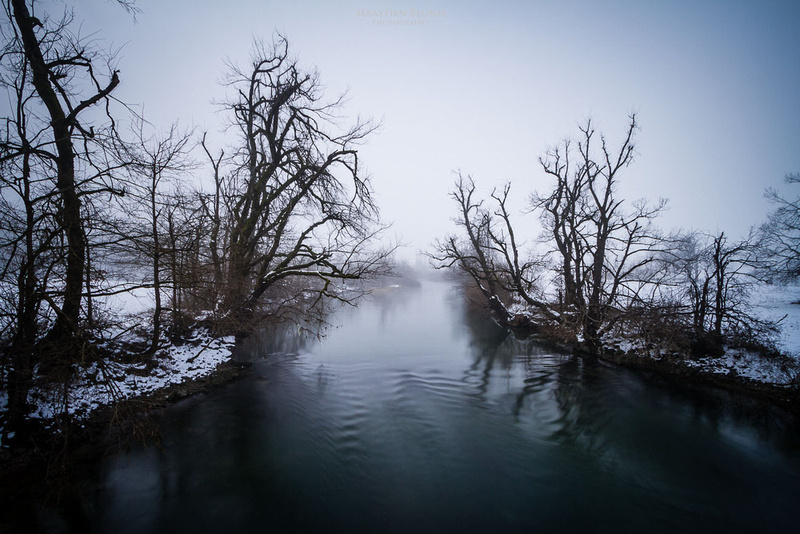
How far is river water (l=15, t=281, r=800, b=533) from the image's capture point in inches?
210

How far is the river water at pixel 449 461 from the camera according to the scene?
5332mm

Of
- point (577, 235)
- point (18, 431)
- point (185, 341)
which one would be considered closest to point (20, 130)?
point (18, 431)

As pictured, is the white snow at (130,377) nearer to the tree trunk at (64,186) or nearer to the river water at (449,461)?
the tree trunk at (64,186)

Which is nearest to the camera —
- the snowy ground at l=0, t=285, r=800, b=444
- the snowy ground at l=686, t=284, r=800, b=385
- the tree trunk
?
the tree trunk

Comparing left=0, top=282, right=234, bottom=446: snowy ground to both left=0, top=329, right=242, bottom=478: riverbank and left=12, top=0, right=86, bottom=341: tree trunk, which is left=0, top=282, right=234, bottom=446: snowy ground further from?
left=12, top=0, right=86, bottom=341: tree trunk

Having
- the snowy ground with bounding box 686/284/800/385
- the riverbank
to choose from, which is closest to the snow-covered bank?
the riverbank

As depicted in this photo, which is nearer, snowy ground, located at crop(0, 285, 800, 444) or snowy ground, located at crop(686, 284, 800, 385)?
snowy ground, located at crop(0, 285, 800, 444)

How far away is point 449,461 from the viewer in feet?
22.6

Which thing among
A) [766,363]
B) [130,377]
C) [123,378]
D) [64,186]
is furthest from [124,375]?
[766,363]

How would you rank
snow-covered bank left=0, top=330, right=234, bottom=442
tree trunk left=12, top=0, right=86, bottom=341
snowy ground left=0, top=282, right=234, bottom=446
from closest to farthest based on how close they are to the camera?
tree trunk left=12, top=0, right=86, bottom=341, snow-covered bank left=0, top=330, right=234, bottom=442, snowy ground left=0, top=282, right=234, bottom=446

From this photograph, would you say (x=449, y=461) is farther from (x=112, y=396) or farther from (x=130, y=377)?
(x=130, y=377)

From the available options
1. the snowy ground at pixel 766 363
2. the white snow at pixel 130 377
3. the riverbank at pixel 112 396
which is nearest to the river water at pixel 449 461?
the riverbank at pixel 112 396

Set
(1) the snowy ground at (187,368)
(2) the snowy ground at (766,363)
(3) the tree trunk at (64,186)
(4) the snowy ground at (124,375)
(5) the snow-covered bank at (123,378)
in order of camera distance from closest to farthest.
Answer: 1. (3) the tree trunk at (64,186)
2. (5) the snow-covered bank at (123,378)
3. (4) the snowy ground at (124,375)
4. (1) the snowy ground at (187,368)
5. (2) the snowy ground at (766,363)

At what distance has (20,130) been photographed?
18.2 feet
